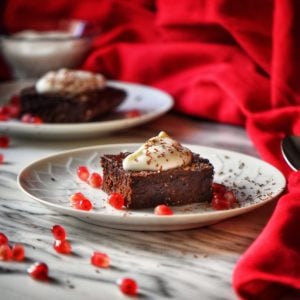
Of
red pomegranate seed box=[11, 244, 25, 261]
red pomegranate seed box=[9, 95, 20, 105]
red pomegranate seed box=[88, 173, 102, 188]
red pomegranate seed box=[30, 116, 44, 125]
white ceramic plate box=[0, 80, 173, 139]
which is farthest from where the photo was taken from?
red pomegranate seed box=[9, 95, 20, 105]

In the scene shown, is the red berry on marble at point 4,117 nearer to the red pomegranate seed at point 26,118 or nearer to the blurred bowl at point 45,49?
the red pomegranate seed at point 26,118

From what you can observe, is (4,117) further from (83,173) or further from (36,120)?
(83,173)

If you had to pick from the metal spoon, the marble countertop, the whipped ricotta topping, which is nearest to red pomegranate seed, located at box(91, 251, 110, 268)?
the marble countertop

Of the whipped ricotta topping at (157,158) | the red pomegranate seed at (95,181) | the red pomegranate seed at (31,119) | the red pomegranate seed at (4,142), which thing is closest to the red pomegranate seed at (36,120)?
the red pomegranate seed at (31,119)

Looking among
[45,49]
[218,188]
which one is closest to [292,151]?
[218,188]

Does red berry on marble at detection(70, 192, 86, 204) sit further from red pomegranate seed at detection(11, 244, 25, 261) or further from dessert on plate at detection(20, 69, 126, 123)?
dessert on plate at detection(20, 69, 126, 123)

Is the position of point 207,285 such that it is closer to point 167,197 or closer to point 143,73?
point 167,197

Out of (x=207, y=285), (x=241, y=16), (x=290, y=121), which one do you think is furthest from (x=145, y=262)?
(x=241, y=16)
